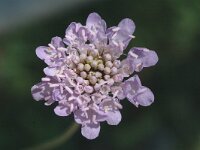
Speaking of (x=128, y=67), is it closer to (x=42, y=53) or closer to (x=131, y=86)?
(x=131, y=86)

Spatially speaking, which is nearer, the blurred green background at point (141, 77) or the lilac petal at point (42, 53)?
the lilac petal at point (42, 53)

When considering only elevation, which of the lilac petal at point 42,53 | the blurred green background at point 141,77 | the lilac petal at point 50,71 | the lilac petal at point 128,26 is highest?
the lilac petal at point 42,53

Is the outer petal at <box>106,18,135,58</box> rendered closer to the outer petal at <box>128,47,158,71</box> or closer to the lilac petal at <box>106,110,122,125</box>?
the outer petal at <box>128,47,158,71</box>

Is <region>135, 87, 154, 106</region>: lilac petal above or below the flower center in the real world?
below

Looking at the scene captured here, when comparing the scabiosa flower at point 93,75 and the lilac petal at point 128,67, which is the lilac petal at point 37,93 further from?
the lilac petal at point 128,67

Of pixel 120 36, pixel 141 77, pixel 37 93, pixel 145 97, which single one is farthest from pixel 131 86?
pixel 141 77

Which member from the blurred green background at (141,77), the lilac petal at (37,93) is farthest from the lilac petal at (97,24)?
the blurred green background at (141,77)

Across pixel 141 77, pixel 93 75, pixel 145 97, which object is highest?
pixel 93 75

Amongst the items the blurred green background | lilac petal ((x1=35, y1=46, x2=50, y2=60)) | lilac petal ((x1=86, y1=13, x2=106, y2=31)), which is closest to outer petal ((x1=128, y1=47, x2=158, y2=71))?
lilac petal ((x1=86, y1=13, x2=106, y2=31))
